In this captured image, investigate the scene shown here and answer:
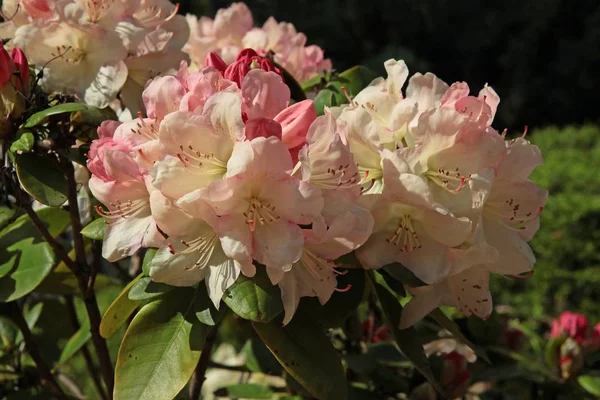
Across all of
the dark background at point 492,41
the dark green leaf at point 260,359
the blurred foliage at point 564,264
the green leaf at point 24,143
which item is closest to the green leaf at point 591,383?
the dark green leaf at point 260,359

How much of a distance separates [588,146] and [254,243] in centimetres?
413

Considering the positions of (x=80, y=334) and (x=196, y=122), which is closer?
(x=196, y=122)

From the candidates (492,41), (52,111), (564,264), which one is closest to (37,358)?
(52,111)

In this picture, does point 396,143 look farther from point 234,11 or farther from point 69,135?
point 234,11

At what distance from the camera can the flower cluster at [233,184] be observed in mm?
746

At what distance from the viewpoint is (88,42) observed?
3.46ft

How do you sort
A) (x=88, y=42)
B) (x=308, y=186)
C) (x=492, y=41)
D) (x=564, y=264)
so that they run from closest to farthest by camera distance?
1. (x=308, y=186)
2. (x=88, y=42)
3. (x=564, y=264)
4. (x=492, y=41)

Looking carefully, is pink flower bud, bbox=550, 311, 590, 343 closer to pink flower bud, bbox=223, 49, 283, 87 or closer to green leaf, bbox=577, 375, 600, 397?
green leaf, bbox=577, 375, 600, 397

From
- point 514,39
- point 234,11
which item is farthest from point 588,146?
point 234,11

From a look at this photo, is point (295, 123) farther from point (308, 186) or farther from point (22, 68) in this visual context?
point (22, 68)

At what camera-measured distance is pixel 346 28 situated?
688cm

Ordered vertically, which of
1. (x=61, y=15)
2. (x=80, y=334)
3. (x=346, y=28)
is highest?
(x=61, y=15)

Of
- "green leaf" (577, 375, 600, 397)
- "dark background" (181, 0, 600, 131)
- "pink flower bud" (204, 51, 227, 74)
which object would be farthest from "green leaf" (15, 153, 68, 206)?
"dark background" (181, 0, 600, 131)

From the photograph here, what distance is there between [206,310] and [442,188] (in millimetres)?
276
